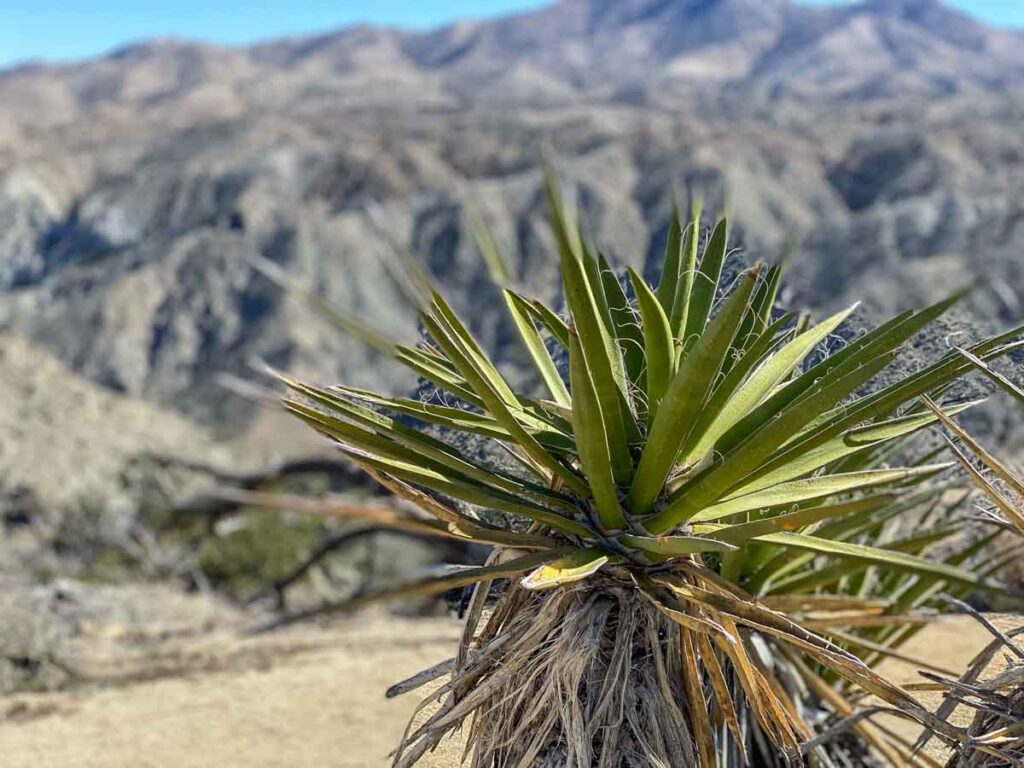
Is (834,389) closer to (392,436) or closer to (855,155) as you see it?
(392,436)

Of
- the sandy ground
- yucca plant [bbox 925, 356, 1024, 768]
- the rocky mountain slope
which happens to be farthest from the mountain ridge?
yucca plant [bbox 925, 356, 1024, 768]

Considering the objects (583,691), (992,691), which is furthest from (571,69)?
(992,691)

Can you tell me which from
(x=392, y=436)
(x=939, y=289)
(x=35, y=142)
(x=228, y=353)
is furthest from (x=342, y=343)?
(x=35, y=142)

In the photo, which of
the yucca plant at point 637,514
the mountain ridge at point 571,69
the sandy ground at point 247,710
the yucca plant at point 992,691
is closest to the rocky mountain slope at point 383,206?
the sandy ground at point 247,710

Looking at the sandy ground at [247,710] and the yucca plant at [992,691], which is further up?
the yucca plant at [992,691]

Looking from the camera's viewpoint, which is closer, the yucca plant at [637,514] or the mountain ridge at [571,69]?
the yucca plant at [637,514]

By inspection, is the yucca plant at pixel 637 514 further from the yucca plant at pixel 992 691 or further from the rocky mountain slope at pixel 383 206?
the rocky mountain slope at pixel 383 206

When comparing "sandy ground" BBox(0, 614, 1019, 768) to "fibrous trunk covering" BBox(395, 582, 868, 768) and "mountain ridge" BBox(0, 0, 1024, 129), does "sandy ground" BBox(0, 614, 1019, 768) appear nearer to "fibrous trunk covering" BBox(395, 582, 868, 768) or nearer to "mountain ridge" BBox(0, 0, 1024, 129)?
"fibrous trunk covering" BBox(395, 582, 868, 768)

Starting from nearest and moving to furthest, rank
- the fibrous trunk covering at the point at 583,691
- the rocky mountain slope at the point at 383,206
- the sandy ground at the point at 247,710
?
the fibrous trunk covering at the point at 583,691, the sandy ground at the point at 247,710, the rocky mountain slope at the point at 383,206
